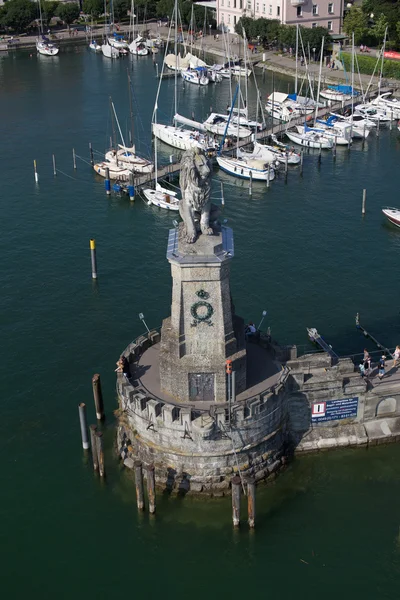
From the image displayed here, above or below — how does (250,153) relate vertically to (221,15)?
below

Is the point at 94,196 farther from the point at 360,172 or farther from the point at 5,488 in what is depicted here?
the point at 5,488

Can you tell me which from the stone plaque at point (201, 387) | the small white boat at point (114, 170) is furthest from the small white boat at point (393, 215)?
the stone plaque at point (201, 387)

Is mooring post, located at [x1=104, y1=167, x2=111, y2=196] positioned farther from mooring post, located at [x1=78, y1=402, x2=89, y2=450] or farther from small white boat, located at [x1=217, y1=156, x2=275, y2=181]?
mooring post, located at [x1=78, y1=402, x2=89, y2=450]

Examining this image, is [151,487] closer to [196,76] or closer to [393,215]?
[393,215]

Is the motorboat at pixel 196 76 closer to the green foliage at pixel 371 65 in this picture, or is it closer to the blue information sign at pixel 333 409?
the green foliage at pixel 371 65

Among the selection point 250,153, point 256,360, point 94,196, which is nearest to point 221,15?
point 250,153

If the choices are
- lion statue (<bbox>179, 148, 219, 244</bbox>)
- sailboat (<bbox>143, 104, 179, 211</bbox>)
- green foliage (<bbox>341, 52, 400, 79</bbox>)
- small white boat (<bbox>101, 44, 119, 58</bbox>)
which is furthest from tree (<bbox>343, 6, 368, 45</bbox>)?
lion statue (<bbox>179, 148, 219, 244</bbox>)

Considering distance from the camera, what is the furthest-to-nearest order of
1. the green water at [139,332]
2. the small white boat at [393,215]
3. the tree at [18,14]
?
the tree at [18,14], the small white boat at [393,215], the green water at [139,332]
